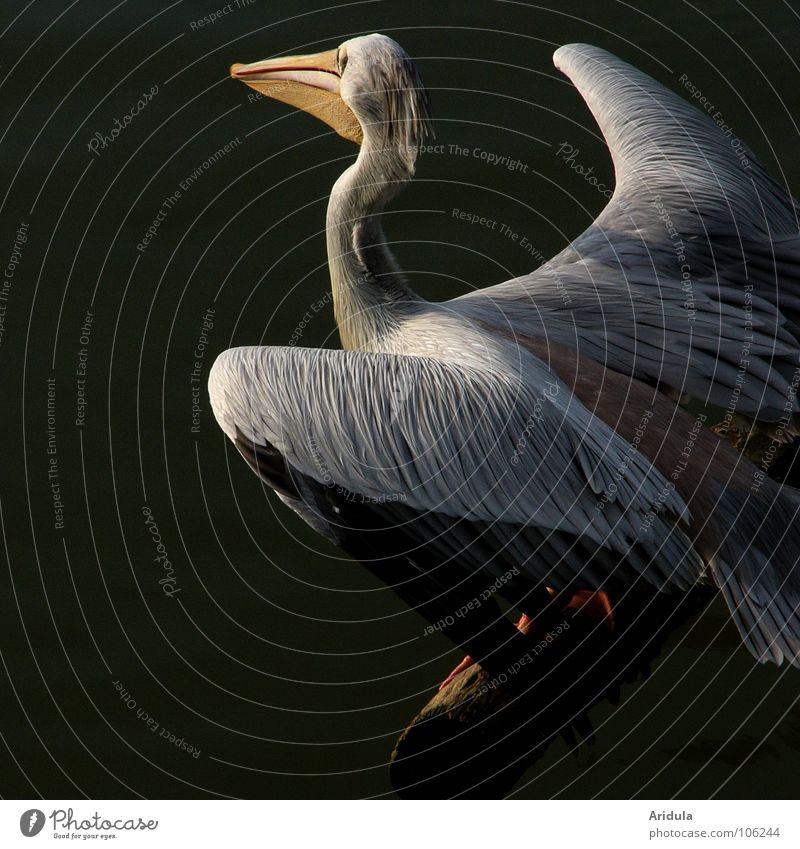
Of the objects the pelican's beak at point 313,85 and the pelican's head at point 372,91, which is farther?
the pelican's beak at point 313,85

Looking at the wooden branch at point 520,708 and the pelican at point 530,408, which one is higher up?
the pelican at point 530,408

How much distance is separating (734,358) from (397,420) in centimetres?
150

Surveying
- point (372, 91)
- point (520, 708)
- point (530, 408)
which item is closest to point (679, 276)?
point (530, 408)

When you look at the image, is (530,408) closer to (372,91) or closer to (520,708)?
(520,708)

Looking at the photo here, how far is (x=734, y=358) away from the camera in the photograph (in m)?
6.36

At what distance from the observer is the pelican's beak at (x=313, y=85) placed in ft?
21.1

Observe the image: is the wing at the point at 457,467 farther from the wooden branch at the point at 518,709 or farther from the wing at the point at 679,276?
the wing at the point at 679,276

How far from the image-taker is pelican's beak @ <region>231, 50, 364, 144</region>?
6422mm

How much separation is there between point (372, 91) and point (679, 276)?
155cm

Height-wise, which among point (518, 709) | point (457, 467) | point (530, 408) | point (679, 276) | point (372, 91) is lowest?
point (518, 709)

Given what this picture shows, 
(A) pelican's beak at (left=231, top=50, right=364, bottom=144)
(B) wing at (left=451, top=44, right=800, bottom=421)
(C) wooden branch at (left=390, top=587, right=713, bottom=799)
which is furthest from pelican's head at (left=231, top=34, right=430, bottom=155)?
(C) wooden branch at (left=390, top=587, right=713, bottom=799)

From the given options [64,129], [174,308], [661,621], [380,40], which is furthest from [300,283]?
[661,621]

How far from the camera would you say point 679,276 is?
6.66m

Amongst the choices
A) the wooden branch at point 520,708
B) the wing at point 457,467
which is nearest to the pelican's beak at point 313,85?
the wing at point 457,467
